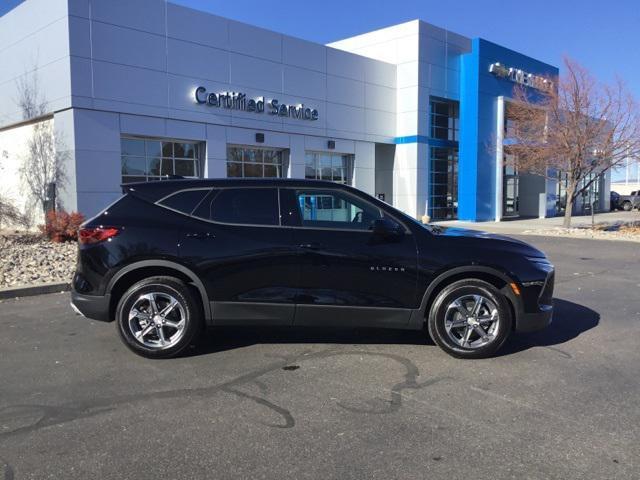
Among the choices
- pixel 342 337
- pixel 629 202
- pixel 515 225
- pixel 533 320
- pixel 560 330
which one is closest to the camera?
pixel 533 320

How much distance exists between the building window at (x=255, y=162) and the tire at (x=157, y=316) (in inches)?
654

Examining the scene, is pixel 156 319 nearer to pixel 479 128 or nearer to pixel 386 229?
pixel 386 229

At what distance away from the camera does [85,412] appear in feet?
13.4

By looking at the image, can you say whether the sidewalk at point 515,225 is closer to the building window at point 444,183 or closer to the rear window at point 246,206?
the building window at point 444,183

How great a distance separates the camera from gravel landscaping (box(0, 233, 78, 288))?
9227 millimetres

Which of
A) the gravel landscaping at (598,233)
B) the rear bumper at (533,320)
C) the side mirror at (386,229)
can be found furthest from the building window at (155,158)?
the rear bumper at (533,320)

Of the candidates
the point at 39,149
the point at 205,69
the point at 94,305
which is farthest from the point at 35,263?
the point at 205,69

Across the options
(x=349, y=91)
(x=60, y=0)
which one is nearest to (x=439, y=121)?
(x=349, y=91)

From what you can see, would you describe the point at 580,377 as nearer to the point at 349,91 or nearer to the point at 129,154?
the point at 129,154

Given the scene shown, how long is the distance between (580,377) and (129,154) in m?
17.2

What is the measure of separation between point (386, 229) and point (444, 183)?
86.9ft

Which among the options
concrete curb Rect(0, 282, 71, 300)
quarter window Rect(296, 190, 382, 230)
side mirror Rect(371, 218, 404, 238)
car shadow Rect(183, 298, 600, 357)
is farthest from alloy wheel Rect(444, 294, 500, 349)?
concrete curb Rect(0, 282, 71, 300)

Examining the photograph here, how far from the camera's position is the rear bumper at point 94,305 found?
5.34 m

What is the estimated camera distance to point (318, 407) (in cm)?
418
